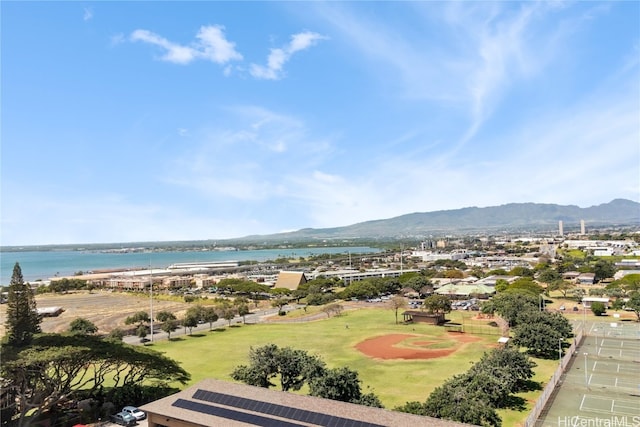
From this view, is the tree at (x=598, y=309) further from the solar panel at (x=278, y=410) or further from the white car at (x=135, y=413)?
the white car at (x=135, y=413)

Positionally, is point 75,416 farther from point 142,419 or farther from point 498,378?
point 498,378

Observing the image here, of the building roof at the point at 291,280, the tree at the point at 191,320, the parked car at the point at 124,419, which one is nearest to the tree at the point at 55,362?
the parked car at the point at 124,419

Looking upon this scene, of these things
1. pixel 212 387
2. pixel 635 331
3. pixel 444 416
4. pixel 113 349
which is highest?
pixel 113 349

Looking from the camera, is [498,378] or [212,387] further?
[498,378]

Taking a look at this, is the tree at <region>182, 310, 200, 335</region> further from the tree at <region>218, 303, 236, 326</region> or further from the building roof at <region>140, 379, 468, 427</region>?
the building roof at <region>140, 379, 468, 427</region>

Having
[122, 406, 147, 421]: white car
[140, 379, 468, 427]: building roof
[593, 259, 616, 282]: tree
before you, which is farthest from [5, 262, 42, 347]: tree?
[593, 259, 616, 282]: tree

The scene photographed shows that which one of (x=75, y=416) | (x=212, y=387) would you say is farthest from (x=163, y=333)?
(x=212, y=387)

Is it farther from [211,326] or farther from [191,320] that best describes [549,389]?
[211,326]
